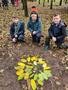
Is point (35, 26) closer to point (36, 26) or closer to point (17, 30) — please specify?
point (36, 26)

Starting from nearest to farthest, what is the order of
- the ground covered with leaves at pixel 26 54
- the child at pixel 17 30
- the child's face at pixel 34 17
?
the ground covered with leaves at pixel 26 54, the child's face at pixel 34 17, the child at pixel 17 30

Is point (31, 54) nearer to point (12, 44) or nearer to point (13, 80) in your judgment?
point (12, 44)

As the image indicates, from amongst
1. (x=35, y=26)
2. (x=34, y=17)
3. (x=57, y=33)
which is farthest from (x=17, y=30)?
(x=57, y=33)

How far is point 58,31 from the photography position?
8.76 m

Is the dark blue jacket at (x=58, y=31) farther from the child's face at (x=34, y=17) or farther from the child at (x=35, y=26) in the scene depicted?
the child's face at (x=34, y=17)

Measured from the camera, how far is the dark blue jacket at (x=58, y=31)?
863 centimetres

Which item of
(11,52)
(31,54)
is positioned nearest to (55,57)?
(31,54)

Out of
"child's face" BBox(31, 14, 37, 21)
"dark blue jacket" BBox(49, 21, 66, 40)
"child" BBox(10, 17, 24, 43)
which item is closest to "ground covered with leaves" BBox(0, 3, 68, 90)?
"child" BBox(10, 17, 24, 43)

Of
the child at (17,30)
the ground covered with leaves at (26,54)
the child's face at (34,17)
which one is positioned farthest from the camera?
the child at (17,30)

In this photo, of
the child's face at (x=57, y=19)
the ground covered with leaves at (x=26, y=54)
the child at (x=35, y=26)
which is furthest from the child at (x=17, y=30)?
the child's face at (x=57, y=19)

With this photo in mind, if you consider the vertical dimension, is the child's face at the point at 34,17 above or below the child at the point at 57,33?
above

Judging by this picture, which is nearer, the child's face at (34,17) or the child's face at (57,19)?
the child's face at (57,19)

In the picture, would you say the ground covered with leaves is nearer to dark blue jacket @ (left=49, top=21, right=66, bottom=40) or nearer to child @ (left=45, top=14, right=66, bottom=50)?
child @ (left=45, top=14, right=66, bottom=50)

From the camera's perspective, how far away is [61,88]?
260 inches
